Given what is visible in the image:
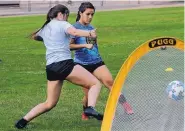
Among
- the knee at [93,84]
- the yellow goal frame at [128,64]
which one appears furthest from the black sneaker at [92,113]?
the yellow goal frame at [128,64]

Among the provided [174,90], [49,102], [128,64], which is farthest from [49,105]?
[174,90]

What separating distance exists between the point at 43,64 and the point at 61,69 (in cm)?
894

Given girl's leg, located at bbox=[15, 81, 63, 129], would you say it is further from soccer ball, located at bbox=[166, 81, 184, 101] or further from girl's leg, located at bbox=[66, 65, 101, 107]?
soccer ball, located at bbox=[166, 81, 184, 101]

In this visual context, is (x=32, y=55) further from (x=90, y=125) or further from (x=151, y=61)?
(x=151, y=61)

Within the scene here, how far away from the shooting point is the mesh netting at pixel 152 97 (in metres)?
7.50

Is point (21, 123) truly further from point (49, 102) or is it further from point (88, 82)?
point (88, 82)

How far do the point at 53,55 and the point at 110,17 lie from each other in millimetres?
29532

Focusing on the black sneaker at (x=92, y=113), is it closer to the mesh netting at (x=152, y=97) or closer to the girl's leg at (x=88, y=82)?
the girl's leg at (x=88, y=82)

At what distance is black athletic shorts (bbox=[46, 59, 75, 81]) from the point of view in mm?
9227

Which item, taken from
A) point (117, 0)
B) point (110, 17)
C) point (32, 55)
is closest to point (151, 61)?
point (32, 55)

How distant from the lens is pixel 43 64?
18.1 metres

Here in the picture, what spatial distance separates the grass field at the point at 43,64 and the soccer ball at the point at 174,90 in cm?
Answer: 228

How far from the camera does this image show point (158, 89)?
7.59 meters

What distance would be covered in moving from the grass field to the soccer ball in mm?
2278
